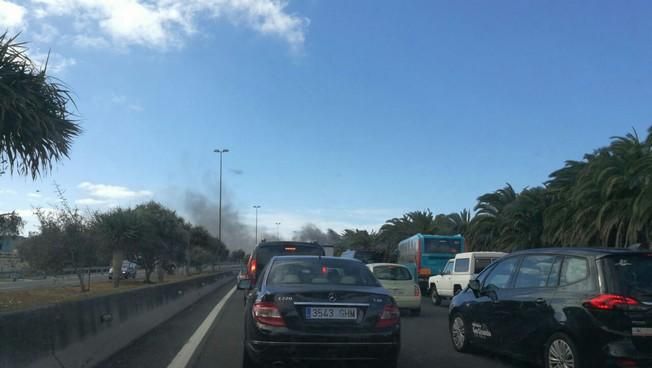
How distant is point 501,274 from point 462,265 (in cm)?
1229

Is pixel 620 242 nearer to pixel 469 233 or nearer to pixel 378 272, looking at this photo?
pixel 378 272

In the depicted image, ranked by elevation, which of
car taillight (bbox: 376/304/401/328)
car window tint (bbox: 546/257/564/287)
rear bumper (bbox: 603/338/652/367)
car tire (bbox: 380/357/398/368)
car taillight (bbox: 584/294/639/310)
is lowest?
car tire (bbox: 380/357/398/368)

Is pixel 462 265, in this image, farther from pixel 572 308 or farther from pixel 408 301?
pixel 572 308

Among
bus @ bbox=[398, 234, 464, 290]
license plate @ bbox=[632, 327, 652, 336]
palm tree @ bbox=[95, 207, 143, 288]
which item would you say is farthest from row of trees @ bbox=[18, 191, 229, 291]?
license plate @ bbox=[632, 327, 652, 336]

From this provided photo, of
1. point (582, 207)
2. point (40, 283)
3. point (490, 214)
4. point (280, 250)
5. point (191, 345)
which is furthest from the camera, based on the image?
point (490, 214)

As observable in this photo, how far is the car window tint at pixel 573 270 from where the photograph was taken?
7.70m

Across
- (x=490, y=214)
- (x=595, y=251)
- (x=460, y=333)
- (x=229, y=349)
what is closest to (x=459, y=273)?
(x=460, y=333)

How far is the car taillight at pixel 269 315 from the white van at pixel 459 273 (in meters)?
14.1

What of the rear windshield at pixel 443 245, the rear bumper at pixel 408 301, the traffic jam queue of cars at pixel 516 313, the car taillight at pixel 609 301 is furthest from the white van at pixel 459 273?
the car taillight at pixel 609 301

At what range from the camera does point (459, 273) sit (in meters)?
21.7

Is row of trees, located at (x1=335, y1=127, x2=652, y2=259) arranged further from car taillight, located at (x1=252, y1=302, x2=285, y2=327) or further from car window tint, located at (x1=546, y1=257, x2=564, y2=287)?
car taillight, located at (x1=252, y1=302, x2=285, y2=327)

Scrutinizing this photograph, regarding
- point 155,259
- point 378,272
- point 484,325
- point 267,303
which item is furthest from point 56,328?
point 155,259

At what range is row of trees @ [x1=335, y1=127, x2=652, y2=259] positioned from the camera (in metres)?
26.2

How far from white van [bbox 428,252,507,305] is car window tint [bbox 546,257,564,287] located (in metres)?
12.2
